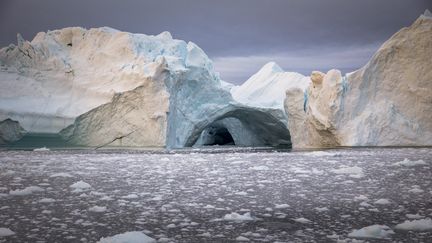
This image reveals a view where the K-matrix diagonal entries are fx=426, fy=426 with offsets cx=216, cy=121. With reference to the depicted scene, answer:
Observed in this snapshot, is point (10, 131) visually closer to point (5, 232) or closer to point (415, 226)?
point (5, 232)

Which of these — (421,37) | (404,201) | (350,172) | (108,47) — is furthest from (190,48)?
(404,201)

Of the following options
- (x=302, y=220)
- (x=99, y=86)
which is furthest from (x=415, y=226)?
(x=99, y=86)

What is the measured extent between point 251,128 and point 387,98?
11.3 metres

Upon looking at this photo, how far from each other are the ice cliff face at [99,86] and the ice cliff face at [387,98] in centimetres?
590

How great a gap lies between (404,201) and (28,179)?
4.38 metres

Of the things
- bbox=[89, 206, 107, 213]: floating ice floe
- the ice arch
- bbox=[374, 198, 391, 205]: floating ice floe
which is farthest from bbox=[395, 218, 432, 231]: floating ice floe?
the ice arch

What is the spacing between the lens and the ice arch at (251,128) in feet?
70.8

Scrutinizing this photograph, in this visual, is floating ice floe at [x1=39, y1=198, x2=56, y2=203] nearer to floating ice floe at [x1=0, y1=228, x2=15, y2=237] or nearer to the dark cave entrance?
floating ice floe at [x1=0, y1=228, x2=15, y2=237]

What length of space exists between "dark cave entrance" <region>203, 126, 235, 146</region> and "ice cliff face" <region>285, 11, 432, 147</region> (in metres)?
15.8

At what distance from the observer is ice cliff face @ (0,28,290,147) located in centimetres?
1605

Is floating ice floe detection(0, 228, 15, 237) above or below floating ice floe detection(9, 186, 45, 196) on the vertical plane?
below

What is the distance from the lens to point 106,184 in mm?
4973

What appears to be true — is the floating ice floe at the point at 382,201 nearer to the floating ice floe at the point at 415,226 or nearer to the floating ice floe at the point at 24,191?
the floating ice floe at the point at 415,226

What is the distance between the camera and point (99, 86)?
1694 cm
